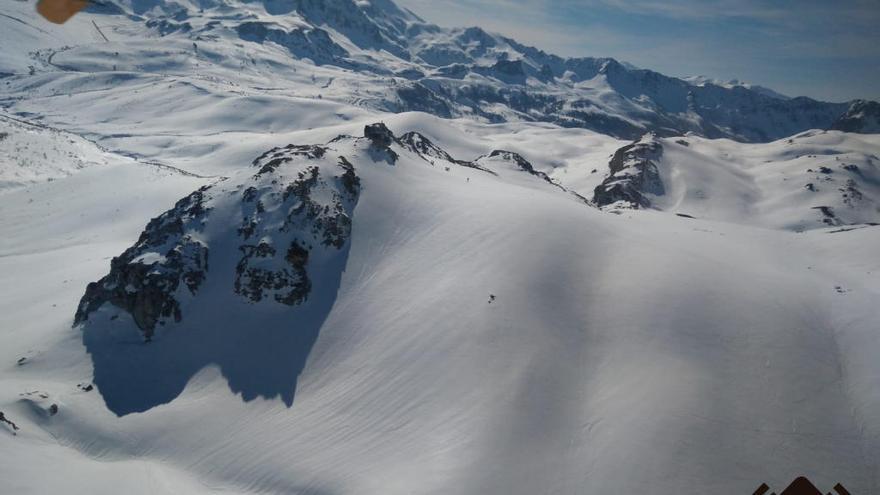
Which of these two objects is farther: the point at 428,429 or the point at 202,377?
the point at 202,377

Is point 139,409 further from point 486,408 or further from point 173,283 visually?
Answer: point 486,408

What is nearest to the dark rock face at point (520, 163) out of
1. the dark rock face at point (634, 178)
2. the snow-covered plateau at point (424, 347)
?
the dark rock face at point (634, 178)

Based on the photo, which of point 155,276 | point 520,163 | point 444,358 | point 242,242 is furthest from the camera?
point 520,163

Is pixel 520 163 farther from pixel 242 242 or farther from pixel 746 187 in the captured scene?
pixel 746 187

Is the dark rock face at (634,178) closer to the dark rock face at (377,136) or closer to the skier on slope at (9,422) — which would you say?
the dark rock face at (377,136)

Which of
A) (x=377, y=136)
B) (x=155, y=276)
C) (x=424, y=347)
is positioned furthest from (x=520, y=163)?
(x=155, y=276)

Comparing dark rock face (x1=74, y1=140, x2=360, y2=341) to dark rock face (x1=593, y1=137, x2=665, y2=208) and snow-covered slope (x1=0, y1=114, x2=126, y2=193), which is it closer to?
snow-covered slope (x1=0, y1=114, x2=126, y2=193)

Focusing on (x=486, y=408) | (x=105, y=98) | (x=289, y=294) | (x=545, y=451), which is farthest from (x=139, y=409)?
(x=105, y=98)
